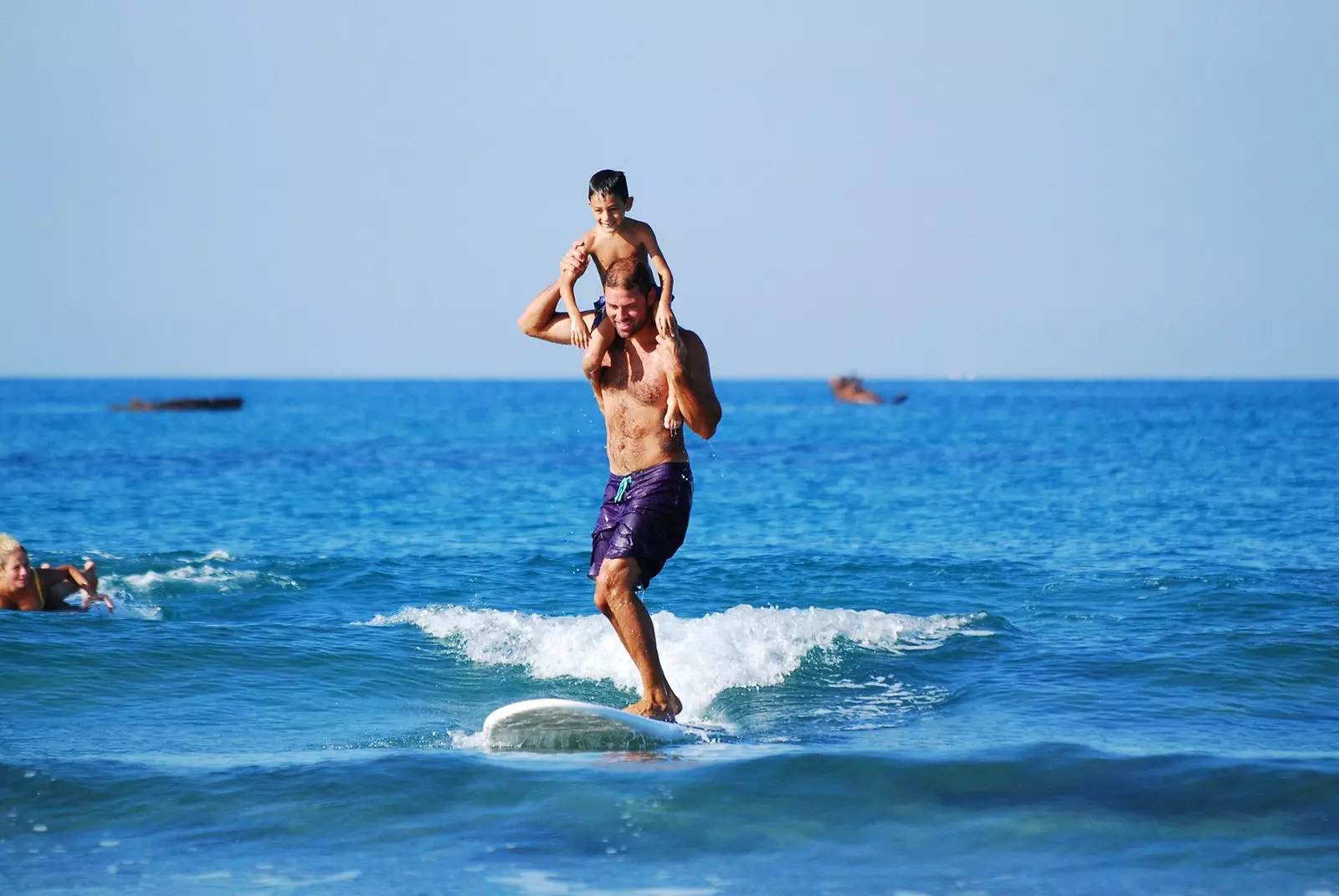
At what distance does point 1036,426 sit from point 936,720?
57112mm

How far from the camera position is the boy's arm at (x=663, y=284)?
639cm

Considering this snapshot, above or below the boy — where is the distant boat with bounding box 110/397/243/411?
below

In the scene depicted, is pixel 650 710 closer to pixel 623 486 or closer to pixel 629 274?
pixel 623 486

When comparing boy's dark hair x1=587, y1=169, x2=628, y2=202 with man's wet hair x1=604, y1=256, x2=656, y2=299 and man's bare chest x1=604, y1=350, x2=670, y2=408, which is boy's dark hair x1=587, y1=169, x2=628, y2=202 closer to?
man's wet hair x1=604, y1=256, x2=656, y2=299

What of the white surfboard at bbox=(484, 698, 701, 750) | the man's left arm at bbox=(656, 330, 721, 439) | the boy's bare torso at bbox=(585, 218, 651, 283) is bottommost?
the white surfboard at bbox=(484, 698, 701, 750)

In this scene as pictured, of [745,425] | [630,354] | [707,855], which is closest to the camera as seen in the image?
[707,855]

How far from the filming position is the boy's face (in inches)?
247

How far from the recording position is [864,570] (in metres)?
15.5

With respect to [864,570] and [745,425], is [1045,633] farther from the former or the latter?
[745,425]

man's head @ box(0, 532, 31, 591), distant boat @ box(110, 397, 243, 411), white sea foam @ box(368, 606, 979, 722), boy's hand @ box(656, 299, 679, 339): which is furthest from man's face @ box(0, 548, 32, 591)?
distant boat @ box(110, 397, 243, 411)

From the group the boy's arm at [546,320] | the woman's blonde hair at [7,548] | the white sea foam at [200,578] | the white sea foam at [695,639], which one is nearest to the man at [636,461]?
the boy's arm at [546,320]

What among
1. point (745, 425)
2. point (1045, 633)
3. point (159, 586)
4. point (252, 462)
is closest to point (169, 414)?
point (745, 425)

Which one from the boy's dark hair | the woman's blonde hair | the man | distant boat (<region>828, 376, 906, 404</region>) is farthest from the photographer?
distant boat (<region>828, 376, 906, 404</region>)

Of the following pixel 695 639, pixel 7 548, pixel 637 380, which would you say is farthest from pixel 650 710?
pixel 7 548
